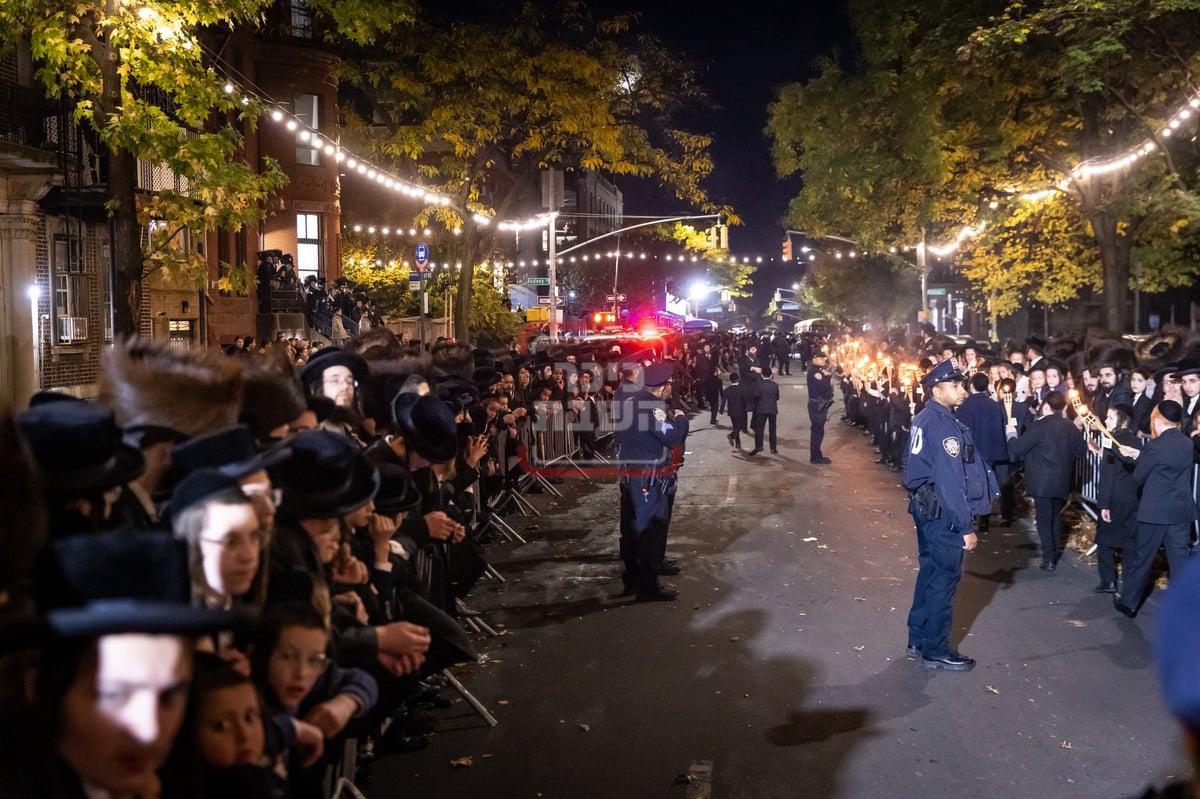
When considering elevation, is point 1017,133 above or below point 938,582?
above

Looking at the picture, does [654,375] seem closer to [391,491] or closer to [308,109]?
[391,491]

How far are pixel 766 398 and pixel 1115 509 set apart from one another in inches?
449

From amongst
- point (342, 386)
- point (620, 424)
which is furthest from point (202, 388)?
point (620, 424)

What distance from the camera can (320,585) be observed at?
12.0 feet

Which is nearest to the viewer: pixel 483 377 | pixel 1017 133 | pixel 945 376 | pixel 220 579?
pixel 220 579

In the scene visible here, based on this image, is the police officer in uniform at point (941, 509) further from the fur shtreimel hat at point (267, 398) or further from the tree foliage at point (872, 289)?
the tree foliage at point (872, 289)

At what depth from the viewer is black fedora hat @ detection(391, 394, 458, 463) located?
584cm

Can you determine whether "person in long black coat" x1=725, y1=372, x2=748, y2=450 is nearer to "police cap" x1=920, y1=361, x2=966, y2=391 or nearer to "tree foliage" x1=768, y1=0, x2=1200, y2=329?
"tree foliage" x1=768, y1=0, x2=1200, y2=329

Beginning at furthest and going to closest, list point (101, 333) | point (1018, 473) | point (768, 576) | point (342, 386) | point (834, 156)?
point (834, 156), point (101, 333), point (1018, 473), point (768, 576), point (342, 386)

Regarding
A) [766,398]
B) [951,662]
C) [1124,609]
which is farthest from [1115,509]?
[766,398]

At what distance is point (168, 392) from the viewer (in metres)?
3.86

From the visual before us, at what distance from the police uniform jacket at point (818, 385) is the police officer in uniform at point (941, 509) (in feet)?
38.0

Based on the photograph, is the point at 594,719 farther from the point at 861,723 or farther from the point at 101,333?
the point at 101,333

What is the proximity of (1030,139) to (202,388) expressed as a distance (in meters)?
23.3
